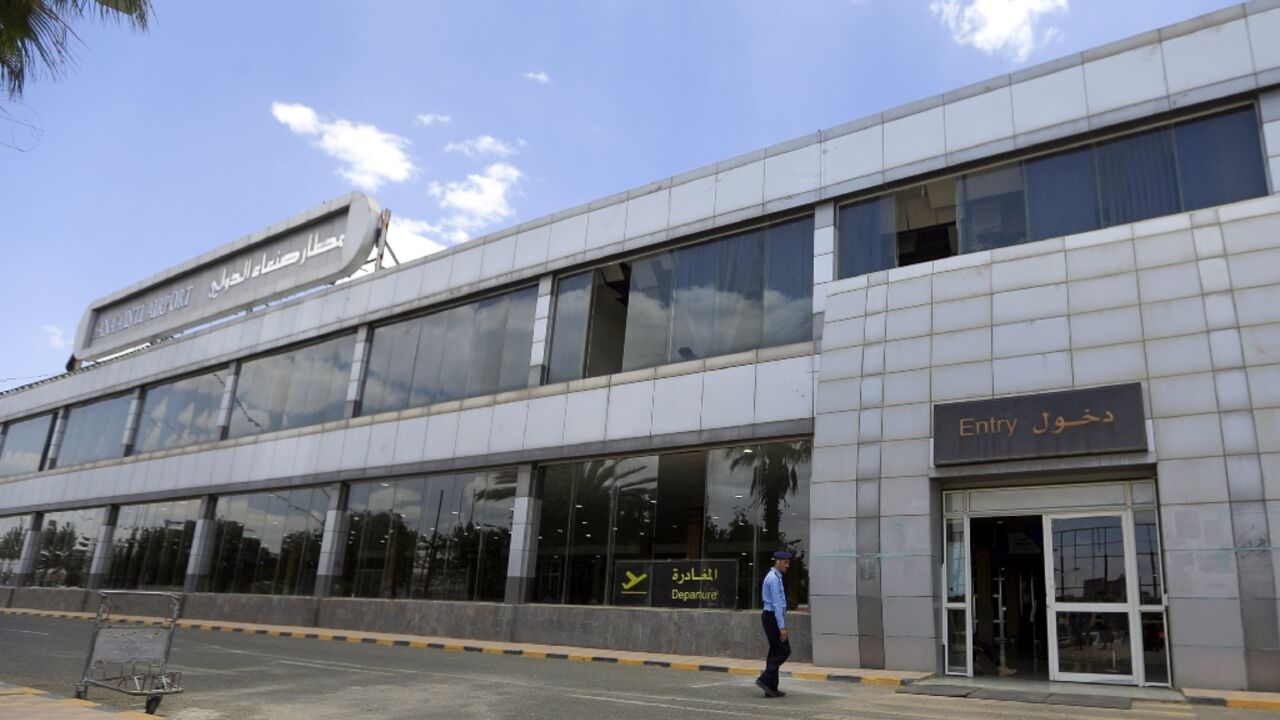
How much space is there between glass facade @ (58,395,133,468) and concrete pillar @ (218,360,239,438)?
7161 millimetres

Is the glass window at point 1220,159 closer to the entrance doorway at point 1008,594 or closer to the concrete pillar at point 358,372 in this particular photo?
the entrance doorway at point 1008,594

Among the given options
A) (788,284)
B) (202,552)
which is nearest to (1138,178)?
(788,284)

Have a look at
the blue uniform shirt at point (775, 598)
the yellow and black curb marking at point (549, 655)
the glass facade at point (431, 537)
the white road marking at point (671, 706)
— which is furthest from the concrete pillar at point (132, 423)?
the blue uniform shirt at point (775, 598)

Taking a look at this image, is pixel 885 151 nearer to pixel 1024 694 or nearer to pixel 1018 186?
pixel 1018 186

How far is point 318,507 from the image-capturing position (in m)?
25.8

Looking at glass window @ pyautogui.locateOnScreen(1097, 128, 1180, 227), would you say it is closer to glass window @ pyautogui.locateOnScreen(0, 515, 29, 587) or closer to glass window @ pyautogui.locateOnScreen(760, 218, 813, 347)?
glass window @ pyautogui.locateOnScreen(760, 218, 813, 347)

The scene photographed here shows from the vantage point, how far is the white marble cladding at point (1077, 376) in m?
11.7

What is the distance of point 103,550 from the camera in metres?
33.0

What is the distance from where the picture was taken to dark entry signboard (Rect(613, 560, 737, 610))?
663 inches

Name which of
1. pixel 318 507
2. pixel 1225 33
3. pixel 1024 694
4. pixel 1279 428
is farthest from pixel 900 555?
pixel 318 507

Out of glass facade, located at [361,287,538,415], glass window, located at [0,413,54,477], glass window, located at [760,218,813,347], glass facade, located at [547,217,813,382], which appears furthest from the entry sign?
glass window, located at [0,413,54,477]

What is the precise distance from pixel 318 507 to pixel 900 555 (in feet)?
59.3

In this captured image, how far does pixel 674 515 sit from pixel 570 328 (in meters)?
5.80

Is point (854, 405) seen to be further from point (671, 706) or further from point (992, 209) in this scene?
point (671, 706)
